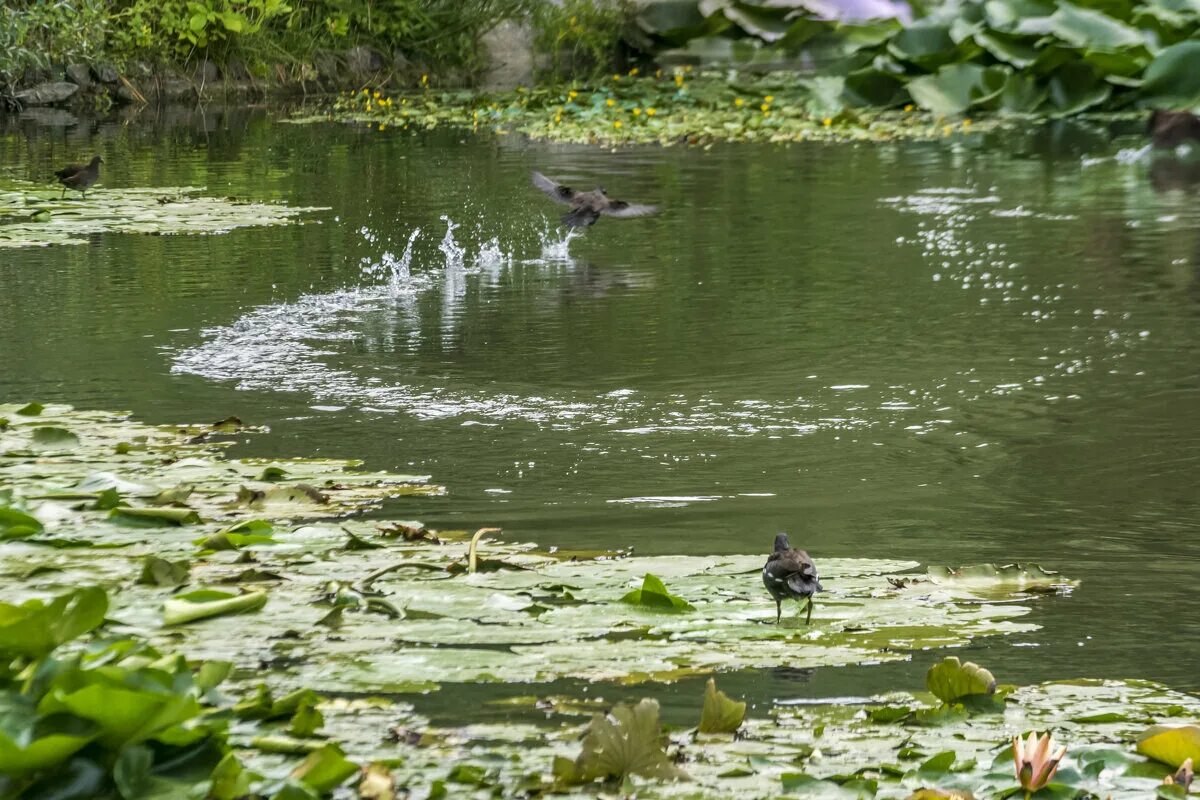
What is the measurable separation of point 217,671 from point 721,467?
1947 mm

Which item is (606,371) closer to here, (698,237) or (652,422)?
(652,422)

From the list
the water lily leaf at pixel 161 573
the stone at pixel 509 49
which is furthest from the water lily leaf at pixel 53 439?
the stone at pixel 509 49

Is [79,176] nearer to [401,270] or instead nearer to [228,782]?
[401,270]

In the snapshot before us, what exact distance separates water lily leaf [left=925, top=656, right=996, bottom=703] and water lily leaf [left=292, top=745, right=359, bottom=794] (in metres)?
0.76

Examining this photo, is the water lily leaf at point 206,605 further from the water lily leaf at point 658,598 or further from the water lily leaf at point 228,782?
the water lily leaf at point 228,782

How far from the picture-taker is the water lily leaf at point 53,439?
4.14 meters

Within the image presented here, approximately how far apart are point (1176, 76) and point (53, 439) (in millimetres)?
10351

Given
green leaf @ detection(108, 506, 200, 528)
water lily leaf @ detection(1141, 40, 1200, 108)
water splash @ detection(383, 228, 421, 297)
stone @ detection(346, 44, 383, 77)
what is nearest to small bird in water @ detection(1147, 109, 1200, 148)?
water lily leaf @ detection(1141, 40, 1200, 108)

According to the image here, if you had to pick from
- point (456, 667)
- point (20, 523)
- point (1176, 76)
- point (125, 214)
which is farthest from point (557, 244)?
point (1176, 76)

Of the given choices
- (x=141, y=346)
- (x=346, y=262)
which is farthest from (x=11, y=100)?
(x=141, y=346)

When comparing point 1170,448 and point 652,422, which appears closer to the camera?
point 1170,448

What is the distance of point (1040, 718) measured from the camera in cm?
241

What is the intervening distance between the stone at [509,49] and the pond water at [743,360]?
978 cm

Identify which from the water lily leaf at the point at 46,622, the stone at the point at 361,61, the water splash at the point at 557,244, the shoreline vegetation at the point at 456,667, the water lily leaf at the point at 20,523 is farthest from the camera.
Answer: the stone at the point at 361,61
